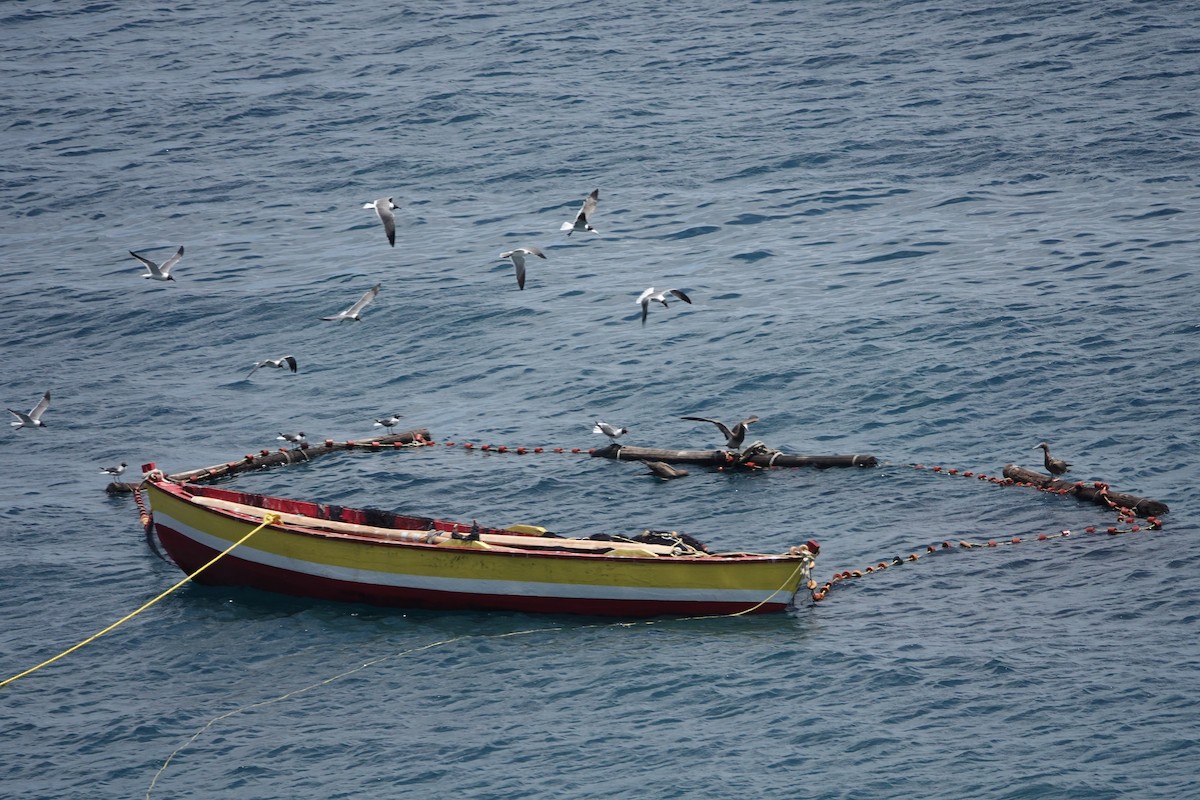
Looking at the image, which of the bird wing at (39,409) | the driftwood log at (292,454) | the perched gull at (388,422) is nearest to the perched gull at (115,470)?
the driftwood log at (292,454)

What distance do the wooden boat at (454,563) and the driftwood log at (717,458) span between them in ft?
22.2

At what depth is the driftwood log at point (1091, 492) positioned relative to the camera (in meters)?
35.2

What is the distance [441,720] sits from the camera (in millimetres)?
29891

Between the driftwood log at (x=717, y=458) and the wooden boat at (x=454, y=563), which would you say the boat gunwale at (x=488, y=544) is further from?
the driftwood log at (x=717, y=458)

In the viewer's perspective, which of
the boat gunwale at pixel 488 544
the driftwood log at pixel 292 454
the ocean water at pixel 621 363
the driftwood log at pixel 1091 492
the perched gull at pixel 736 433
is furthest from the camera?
the driftwood log at pixel 292 454

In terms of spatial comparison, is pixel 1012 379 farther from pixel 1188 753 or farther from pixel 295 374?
pixel 295 374

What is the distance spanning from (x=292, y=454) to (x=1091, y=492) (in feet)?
76.4

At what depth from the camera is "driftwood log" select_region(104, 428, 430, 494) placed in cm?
4219

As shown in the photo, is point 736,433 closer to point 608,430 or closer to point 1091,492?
point 608,430

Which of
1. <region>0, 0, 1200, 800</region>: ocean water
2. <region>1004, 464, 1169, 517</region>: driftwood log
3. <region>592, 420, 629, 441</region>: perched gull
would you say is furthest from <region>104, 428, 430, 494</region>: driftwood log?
<region>1004, 464, 1169, 517</region>: driftwood log

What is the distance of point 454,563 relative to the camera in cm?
3384

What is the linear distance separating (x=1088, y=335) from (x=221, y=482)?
27864 mm

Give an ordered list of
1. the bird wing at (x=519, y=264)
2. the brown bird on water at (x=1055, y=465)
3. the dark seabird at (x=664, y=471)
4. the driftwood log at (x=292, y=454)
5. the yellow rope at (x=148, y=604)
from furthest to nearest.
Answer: the driftwood log at (x=292, y=454) → the dark seabird at (x=664, y=471) → the bird wing at (x=519, y=264) → the brown bird on water at (x=1055, y=465) → the yellow rope at (x=148, y=604)

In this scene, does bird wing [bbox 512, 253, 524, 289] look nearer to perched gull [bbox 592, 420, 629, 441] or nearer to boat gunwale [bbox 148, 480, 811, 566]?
perched gull [bbox 592, 420, 629, 441]
